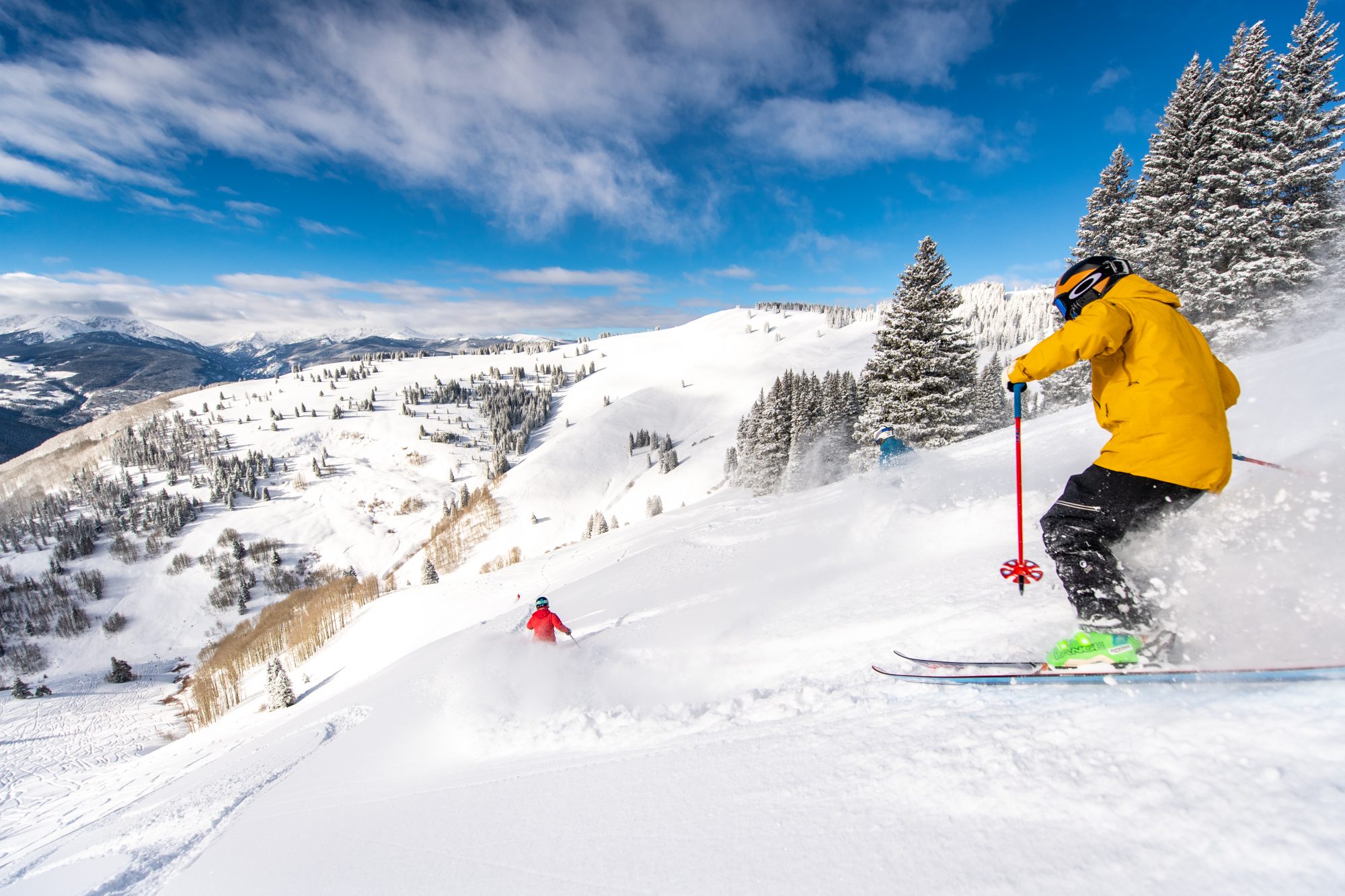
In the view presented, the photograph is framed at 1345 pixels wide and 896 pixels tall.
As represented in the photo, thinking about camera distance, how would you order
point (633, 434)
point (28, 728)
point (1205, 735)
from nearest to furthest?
1. point (1205, 735)
2. point (28, 728)
3. point (633, 434)

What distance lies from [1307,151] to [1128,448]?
2884 cm

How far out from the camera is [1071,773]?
227 cm

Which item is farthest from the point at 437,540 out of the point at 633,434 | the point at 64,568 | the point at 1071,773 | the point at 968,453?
the point at 1071,773

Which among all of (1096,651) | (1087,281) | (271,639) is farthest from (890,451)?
(271,639)

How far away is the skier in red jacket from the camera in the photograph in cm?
857

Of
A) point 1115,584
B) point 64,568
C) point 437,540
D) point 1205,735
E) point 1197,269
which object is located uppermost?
point 1197,269

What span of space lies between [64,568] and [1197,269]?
17973cm

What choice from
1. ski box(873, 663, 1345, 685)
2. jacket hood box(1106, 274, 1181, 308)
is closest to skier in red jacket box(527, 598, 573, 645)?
ski box(873, 663, 1345, 685)

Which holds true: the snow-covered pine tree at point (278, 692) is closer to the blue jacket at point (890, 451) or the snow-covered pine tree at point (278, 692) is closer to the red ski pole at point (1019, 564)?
the blue jacket at point (890, 451)

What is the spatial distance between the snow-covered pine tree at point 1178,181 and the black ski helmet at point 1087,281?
25.5 m

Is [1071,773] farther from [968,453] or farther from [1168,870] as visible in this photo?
[968,453]

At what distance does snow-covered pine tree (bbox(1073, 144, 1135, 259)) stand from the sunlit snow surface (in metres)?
21.0

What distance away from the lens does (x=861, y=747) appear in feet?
9.80

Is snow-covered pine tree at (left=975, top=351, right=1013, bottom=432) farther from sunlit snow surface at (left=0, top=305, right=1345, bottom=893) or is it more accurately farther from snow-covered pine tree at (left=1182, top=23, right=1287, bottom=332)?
sunlit snow surface at (left=0, top=305, right=1345, bottom=893)
